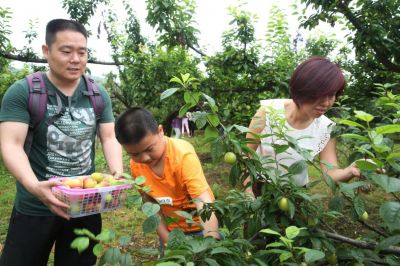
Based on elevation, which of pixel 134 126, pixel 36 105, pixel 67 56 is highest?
pixel 67 56

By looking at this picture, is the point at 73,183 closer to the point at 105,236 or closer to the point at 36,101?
the point at 36,101

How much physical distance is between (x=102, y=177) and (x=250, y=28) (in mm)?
3633

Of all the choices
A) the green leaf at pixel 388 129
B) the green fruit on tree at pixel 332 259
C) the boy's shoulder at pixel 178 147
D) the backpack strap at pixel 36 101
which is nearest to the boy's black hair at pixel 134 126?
the boy's shoulder at pixel 178 147

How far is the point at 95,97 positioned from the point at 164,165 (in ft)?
1.70

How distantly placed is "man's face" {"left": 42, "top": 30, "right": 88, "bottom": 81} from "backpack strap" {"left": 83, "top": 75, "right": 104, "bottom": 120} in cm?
12

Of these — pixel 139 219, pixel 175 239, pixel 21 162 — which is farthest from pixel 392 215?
pixel 139 219

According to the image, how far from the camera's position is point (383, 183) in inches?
36.9

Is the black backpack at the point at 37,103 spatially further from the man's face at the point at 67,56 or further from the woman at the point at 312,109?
the woman at the point at 312,109

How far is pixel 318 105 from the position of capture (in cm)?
172

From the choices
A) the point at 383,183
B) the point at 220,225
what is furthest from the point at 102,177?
the point at 383,183

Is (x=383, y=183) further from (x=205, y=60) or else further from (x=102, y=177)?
(x=205, y=60)

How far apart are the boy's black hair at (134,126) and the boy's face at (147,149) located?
19mm

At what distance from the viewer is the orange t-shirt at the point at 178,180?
178 centimetres

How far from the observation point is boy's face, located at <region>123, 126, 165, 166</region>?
5.61ft
